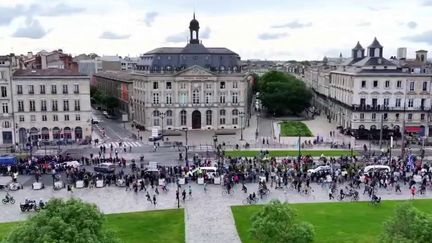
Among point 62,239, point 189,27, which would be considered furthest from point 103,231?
point 189,27

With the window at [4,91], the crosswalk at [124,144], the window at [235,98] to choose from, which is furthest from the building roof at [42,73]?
the window at [235,98]

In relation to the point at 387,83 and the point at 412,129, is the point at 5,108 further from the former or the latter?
the point at 412,129

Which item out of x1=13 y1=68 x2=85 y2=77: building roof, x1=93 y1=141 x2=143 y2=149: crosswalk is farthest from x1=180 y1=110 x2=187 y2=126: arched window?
x1=13 y1=68 x2=85 y2=77: building roof

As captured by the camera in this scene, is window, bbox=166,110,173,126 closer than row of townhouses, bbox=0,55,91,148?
No

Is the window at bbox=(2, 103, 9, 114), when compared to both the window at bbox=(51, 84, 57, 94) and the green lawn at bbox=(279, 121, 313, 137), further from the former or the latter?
the green lawn at bbox=(279, 121, 313, 137)

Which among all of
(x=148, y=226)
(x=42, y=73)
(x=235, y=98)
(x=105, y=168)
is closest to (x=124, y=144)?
(x=42, y=73)
